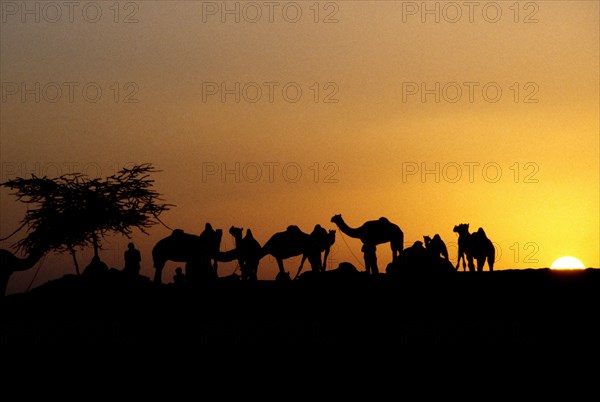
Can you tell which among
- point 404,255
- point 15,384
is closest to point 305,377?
point 15,384

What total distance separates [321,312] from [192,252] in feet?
24.8

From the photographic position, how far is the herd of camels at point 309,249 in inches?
1144

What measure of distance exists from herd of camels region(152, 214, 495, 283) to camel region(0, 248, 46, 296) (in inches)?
163

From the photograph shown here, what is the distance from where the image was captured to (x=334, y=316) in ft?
74.7

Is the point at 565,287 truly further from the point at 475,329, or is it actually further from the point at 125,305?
the point at 125,305

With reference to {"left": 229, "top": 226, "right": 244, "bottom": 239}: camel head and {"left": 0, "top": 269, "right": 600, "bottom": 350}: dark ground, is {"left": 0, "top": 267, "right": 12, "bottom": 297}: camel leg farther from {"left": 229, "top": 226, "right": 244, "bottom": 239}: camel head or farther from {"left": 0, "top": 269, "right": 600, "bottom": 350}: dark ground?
{"left": 229, "top": 226, "right": 244, "bottom": 239}: camel head

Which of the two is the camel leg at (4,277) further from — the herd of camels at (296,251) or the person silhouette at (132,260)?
the person silhouette at (132,260)

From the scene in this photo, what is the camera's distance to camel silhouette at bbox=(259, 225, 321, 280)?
1271 inches

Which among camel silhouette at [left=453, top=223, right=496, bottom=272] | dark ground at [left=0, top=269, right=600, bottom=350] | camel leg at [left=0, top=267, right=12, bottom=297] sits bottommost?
dark ground at [left=0, top=269, right=600, bottom=350]

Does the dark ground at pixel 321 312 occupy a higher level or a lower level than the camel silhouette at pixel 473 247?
lower

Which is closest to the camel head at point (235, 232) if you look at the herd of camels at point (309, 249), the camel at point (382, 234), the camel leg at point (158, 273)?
the herd of camels at point (309, 249)

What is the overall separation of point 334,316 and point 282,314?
43.5 inches

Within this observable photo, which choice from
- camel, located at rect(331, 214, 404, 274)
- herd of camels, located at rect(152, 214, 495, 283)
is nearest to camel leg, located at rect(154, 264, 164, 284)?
herd of camels, located at rect(152, 214, 495, 283)

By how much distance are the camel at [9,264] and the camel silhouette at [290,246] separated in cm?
714
